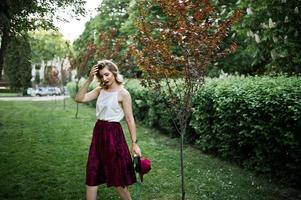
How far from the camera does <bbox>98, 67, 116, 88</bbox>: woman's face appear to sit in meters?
4.01

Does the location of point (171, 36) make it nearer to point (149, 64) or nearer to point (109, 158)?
point (149, 64)

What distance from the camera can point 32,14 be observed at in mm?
7680

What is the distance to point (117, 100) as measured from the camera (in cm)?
401

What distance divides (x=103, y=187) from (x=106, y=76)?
2.31 metres

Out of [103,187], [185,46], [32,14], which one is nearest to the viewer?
[185,46]

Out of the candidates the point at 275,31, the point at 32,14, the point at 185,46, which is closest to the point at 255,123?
the point at 185,46

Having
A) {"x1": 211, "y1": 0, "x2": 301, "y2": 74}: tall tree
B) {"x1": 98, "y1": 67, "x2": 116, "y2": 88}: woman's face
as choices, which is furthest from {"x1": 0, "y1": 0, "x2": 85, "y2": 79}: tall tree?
{"x1": 211, "y1": 0, "x2": 301, "y2": 74}: tall tree

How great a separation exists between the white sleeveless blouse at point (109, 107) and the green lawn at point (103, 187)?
1618mm

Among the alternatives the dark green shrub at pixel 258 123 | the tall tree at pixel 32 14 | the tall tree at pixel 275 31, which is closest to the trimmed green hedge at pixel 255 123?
the dark green shrub at pixel 258 123

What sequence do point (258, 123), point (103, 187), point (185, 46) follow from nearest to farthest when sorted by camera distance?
point (185, 46) → point (103, 187) → point (258, 123)

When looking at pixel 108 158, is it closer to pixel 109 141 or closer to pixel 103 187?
pixel 109 141

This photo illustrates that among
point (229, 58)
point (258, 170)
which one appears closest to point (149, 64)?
point (258, 170)

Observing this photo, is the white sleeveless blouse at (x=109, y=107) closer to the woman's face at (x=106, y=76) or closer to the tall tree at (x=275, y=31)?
the woman's face at (x=106, y=76)

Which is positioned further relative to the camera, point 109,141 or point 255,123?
point 255,123
